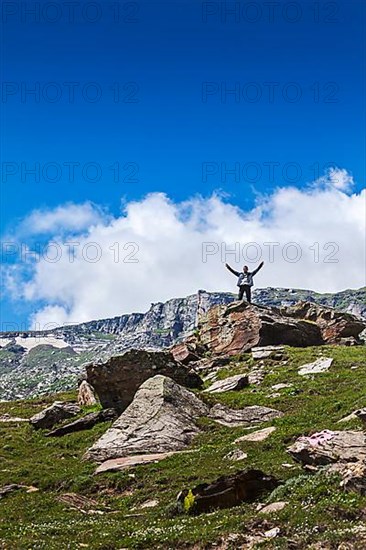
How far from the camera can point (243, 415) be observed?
38531mm

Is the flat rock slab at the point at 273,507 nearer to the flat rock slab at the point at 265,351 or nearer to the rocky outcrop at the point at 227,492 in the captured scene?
the rocky outcrop at the point at 227,492

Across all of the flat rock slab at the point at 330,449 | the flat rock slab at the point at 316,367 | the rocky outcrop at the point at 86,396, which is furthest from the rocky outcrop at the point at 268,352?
the flat rock slab at the point at 330,449

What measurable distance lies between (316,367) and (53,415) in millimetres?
22459

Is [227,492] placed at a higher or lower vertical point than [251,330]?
lower

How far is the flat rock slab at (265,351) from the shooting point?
59.1 m

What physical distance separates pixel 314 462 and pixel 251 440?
343 inches

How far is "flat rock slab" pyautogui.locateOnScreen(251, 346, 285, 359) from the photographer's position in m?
59.1

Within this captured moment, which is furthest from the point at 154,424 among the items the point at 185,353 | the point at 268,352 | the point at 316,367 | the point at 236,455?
the point at 185,353

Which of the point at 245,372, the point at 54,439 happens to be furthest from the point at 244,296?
the point at 54,439

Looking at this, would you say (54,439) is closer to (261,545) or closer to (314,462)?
(314,462)

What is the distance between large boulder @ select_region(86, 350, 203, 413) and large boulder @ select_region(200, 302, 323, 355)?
1830 cm

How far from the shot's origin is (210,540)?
16.5m

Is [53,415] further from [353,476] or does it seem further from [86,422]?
[353,476]

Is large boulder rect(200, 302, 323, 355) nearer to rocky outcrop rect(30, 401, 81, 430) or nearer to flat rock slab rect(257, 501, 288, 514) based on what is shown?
rocky outcrop rect(30, 401, 81, 430)
